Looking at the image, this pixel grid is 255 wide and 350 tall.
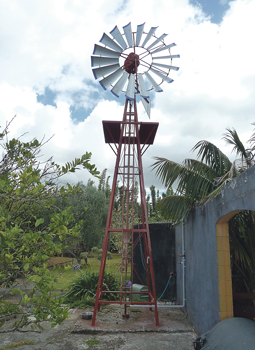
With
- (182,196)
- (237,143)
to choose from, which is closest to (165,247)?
(182,196)

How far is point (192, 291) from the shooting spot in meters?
5.77

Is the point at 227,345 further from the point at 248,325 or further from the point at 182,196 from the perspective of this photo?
the point at 182,196

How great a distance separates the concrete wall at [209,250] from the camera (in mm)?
3432

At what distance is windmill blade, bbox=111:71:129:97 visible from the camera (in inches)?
263

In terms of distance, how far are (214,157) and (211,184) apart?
0.59 metres

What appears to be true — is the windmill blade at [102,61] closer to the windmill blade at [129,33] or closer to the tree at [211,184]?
the windmill blade at [129,33]

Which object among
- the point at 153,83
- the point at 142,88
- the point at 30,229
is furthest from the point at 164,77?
the point at 30,229

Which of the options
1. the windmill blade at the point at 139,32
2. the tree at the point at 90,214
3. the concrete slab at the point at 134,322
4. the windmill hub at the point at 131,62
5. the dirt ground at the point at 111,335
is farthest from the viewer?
the tree at the point at 90,214

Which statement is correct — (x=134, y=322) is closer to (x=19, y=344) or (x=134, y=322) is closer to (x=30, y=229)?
(x=19, y=344)

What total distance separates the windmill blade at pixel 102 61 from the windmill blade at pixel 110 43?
28 centimetres

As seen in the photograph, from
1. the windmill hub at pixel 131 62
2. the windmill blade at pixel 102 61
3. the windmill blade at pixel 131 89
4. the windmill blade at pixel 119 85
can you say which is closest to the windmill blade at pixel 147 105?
the windmill blade at pixel 131 89

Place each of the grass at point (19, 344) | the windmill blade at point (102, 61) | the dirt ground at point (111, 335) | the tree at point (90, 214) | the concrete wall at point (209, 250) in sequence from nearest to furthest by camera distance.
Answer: the concrete wall at point (209, 250) < the grass at point (19, 344) < the dirt ground at point (111, 335) < the windmill blade at point (102, 61) < the tree at point (90, 214)

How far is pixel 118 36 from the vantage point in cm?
662

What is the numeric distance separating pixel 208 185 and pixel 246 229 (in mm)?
1116
